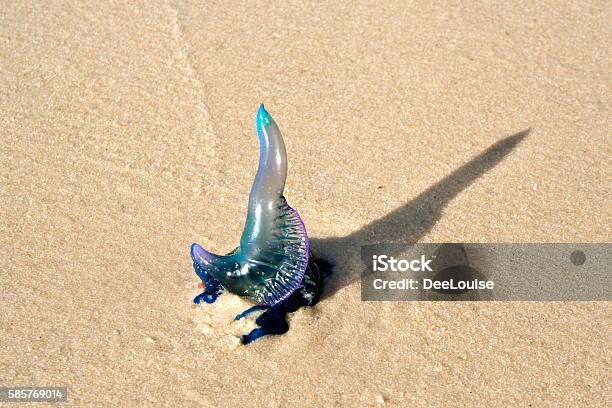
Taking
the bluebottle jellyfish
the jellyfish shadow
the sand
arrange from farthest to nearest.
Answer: the jellyfish shadow → the sand → the bluebottle jellyfish

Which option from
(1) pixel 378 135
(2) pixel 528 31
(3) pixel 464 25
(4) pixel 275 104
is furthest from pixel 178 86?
(2) pixel 528 31

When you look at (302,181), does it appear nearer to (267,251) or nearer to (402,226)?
(402,226)

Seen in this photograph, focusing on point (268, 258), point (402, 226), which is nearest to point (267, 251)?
point (268, 258)

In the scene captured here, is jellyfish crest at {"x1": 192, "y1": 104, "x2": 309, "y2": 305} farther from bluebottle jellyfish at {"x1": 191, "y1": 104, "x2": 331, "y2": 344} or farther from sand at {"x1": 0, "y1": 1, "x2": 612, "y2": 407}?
sand at {"x1": 0, "y1": 1, "x2": 612, "y2": 407}

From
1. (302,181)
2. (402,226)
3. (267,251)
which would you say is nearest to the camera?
(267,251)

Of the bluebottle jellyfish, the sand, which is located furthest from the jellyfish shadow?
the bluebottle jellyfish

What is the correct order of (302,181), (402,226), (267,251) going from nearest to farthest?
(267,251) < (402,226) < (302,181)
